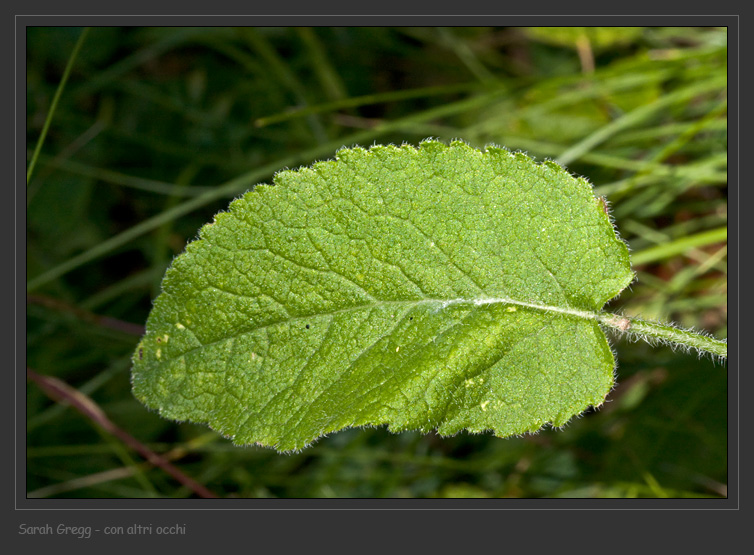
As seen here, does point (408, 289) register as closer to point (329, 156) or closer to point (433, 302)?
point (433, 302)

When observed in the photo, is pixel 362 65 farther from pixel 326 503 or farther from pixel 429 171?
pixel 326 503

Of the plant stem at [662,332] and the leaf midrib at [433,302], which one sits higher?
the leaf midrib at [433,302]

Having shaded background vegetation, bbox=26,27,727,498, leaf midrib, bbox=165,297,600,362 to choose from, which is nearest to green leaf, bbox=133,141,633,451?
leaf midrib, bbox=165,297,600,362

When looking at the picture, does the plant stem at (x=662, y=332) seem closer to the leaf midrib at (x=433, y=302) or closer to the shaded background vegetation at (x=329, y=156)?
the leaf midrib at (x=433, y=302)

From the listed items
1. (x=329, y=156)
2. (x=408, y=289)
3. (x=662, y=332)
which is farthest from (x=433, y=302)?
(x=329, y=156)

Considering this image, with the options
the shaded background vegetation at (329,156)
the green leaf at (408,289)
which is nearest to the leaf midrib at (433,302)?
the green leaf at (408,289)
